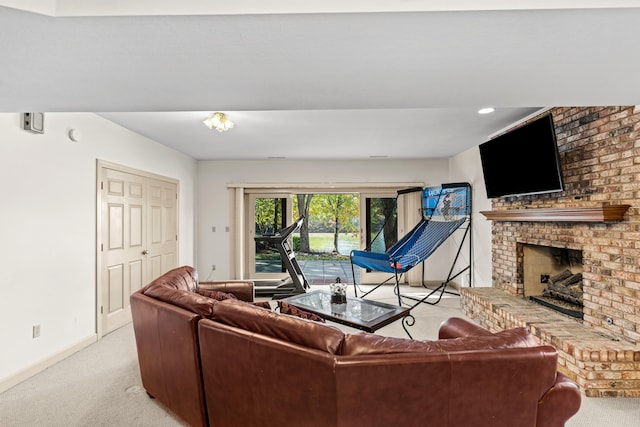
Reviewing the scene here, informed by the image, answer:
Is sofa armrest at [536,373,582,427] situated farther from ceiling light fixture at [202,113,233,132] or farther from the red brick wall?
ceiling light fixture at [202,113,233,132]

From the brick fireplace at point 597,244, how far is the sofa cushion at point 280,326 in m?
1.99

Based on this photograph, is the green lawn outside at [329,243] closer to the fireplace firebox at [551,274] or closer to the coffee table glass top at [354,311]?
the fireplace firebox at [551,274]

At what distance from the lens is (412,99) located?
189cm

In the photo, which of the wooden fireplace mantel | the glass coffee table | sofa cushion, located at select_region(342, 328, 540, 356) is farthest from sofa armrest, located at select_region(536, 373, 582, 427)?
the wooden fireplace mantel

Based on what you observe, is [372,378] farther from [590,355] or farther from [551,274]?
[551,274]

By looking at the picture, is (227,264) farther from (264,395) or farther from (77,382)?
(264,395)

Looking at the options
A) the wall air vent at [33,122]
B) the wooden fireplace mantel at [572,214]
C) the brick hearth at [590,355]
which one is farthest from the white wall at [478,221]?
the wall air vent at [33,122]

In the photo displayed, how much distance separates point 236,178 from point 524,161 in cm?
434

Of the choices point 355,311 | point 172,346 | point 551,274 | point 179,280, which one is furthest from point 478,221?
point 172,346

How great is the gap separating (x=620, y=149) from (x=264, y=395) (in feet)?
9.61

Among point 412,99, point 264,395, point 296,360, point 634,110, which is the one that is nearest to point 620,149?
point 634,110

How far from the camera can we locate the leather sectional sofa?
116 centimetres

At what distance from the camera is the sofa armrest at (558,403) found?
3.98 ft

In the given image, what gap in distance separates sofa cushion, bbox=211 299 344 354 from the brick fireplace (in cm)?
199
